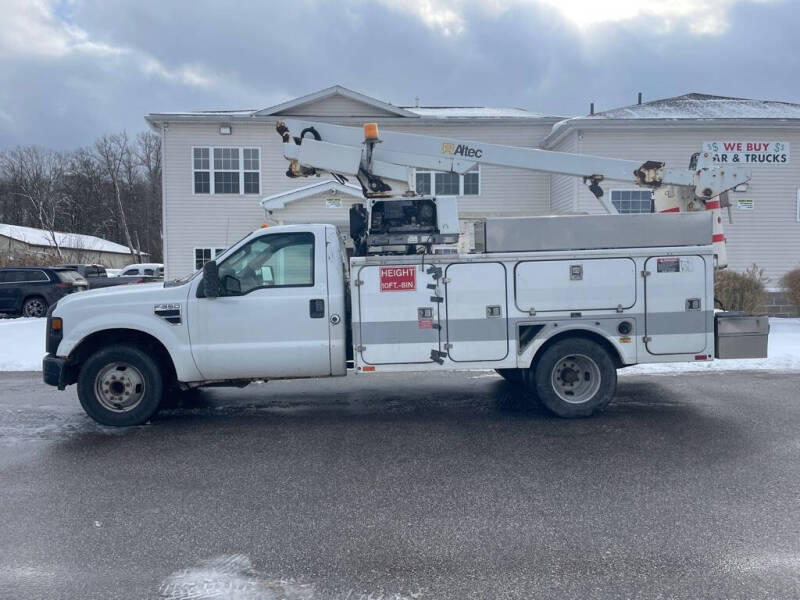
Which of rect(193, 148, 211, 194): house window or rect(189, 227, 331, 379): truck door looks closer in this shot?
rect(189, 227, 331, 379): truck door

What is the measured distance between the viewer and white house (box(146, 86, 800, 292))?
19.3 meters

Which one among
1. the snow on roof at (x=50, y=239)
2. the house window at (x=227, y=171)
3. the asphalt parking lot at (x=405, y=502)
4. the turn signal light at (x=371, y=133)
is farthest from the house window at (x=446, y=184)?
the snow on roof at (x=50, y=239)

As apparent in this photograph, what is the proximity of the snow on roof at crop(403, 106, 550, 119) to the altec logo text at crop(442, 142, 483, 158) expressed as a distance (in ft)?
43.7

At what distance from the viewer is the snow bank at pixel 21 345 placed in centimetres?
1148

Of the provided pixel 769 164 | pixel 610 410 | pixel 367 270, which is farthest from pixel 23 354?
pixel 769 164

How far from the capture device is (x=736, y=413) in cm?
731

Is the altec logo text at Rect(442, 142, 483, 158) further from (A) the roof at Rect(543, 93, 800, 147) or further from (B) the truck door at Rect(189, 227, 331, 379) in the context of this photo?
(A) the roof at Rect(543, 93, 800, 147)

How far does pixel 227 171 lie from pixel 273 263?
15.3 meters

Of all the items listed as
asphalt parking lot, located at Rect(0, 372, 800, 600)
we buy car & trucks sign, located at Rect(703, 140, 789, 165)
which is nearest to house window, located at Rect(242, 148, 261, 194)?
we buy car & trucks sign, located at Rect(703, 140, 789, 165)

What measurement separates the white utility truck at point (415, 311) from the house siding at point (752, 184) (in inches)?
506

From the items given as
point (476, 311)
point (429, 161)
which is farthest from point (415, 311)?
point (429, 161)

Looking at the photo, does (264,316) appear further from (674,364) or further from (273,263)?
(674,364)

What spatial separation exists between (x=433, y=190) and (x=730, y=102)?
10217 mm

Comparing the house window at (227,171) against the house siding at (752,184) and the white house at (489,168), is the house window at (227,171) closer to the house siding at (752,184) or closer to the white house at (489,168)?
the white house at (489,168)
